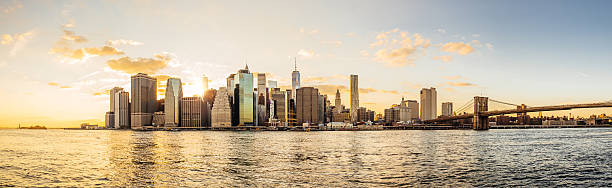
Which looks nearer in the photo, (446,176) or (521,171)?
(446,176)

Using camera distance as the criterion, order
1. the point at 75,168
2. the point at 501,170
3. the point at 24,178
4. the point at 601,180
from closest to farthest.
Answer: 1. the point at 601,180
2. the point at 24,178
3. the point at 501,170
4. the point at 75,168

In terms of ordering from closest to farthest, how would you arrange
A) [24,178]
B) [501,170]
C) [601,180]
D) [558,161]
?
[601,180] < [24,178] < [501,170] < [558,161]

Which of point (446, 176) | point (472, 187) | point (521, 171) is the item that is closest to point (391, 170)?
point (446, 176)

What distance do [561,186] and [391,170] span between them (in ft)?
45.5

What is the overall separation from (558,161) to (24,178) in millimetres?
55784

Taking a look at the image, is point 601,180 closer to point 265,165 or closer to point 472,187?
point 472,187

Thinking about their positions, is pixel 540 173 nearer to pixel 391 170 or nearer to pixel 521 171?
pixel 521 171

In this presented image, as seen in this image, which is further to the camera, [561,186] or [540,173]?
[540,173]

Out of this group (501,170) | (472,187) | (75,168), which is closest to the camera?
(472,187)

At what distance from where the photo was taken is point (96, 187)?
104ft

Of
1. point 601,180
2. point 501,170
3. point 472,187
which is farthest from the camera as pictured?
point 501,170

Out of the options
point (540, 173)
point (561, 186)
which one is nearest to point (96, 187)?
point (561, 186)

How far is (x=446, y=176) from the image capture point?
35375 mm

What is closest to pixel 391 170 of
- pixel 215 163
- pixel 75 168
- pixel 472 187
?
pixel 472 187
